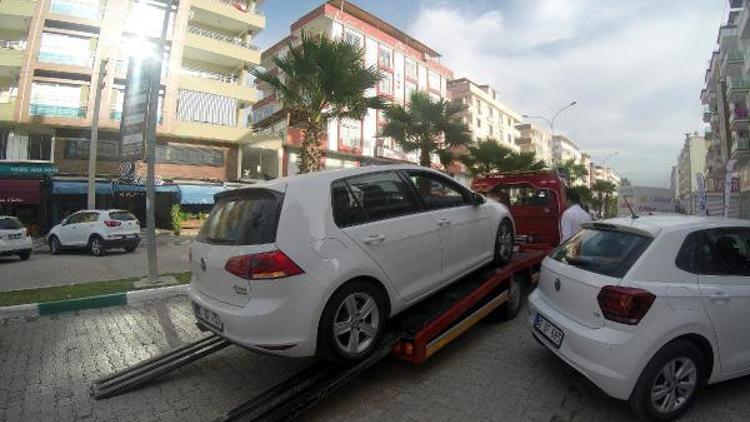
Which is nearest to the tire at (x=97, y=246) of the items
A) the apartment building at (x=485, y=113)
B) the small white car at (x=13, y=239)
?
the small white car at (x=13, y=239)

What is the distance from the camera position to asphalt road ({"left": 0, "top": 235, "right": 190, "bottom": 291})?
9.41 meters

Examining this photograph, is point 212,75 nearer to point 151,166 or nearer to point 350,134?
point 350,134

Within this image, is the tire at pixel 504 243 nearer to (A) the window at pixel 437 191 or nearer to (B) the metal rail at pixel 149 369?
(A) the window at pixel 437 191

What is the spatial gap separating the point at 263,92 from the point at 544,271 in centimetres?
3721

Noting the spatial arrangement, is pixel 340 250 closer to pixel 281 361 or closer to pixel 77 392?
pixel 281 361

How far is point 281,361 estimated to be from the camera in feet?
14.0

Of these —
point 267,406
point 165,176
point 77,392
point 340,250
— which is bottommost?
point 77,392

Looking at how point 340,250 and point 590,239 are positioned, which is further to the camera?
point 590,239

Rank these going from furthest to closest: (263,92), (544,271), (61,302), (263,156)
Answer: (263,92) → (263,156) → (61,302) → (544,271)

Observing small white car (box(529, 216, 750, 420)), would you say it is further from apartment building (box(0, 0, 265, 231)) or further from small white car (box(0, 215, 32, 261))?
apartment building (box(0, 0, 265, 231))

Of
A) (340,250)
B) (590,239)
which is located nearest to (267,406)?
(340,250)

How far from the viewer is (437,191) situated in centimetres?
446

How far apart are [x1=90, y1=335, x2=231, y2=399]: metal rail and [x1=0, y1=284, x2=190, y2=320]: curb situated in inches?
85.2

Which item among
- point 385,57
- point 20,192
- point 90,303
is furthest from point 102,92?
point 385,57
